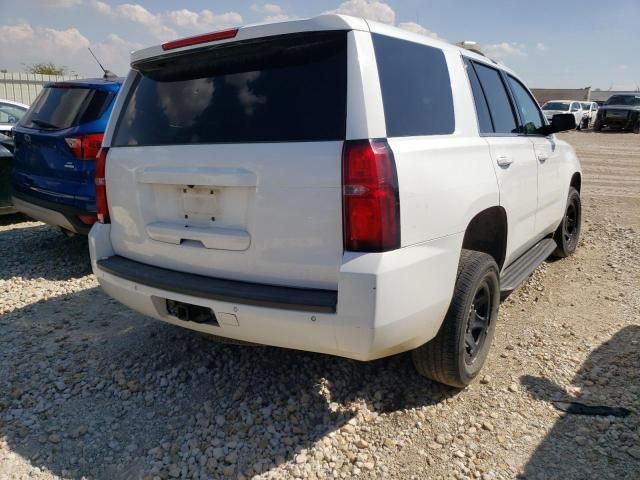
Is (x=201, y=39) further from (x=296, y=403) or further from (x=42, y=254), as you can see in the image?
(x=42, y=254)

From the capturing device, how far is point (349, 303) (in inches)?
86.6

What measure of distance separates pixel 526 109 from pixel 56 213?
4.43 m

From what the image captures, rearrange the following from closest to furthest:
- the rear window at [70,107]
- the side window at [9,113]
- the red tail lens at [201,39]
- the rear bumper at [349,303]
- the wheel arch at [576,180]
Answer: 1. the rear bumper at [349,303]
2. the red tail lens at [201,39]
3. the rear window at [70,107]
4. the wheel arch at [576,180]
5. the side window at [9,113]

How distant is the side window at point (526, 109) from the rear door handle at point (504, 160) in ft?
Result: 2.93

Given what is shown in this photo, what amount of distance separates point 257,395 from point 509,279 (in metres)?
1.90

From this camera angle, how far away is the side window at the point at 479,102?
330cm

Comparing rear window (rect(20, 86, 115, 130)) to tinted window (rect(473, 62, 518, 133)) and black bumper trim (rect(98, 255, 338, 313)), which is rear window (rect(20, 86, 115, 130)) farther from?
tinted window (rect(473, 62, 518, 133))

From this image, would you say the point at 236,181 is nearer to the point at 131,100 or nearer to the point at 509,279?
the point at 131,100

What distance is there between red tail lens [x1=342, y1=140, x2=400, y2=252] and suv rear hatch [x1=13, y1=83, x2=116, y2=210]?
3.48 metres

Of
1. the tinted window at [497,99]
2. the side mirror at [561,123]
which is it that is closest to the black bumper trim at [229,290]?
the tinted window at [497,99]

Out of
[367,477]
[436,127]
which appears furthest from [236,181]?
[367,477]

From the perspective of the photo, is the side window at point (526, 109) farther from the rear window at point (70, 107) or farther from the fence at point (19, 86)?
the fence at point (19, 86)

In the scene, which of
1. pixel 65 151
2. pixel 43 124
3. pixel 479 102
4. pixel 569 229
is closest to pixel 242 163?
pixel 479 102

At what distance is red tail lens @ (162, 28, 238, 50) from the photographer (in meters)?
2.55
